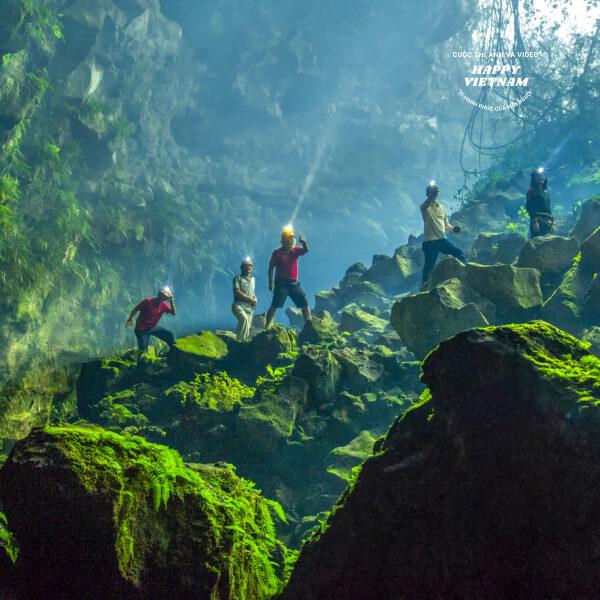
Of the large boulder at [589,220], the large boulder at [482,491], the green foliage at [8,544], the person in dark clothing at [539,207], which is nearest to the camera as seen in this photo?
the large boulder at [482,491]

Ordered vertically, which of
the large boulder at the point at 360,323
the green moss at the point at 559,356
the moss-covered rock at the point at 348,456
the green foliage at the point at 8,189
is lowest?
the green moss at the point at 559,356

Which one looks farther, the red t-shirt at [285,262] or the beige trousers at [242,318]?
the beige trousers at [242,318]

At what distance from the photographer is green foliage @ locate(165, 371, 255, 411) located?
6.87 metres

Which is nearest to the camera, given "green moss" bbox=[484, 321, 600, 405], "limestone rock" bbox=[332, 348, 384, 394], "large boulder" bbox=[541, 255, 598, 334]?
"green moss" bbox=[484, 321, 600, 405]

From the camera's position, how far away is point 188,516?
8.23ft

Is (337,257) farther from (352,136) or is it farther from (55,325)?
(55,325)

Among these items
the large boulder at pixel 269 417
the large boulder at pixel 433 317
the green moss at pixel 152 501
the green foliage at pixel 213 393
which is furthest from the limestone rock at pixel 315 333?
the green moss at pixel 152 501

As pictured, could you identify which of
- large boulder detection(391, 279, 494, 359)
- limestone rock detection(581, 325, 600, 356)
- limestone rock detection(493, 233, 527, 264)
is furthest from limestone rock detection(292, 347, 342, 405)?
limestone rock detection(493, 233, 527, 264)

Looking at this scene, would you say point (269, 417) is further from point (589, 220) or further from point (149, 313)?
point (589, 220)

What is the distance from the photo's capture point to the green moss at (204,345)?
8.97m

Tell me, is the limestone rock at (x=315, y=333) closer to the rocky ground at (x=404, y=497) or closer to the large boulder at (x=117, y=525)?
the rocky ground at (x=404, y=497)

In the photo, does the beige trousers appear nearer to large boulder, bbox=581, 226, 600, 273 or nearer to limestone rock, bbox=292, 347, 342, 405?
limestone rock, bbox=292, 347, 342, 405

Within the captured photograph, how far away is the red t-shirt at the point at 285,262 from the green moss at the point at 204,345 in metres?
2.01

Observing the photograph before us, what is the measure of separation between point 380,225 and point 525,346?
71.6m
